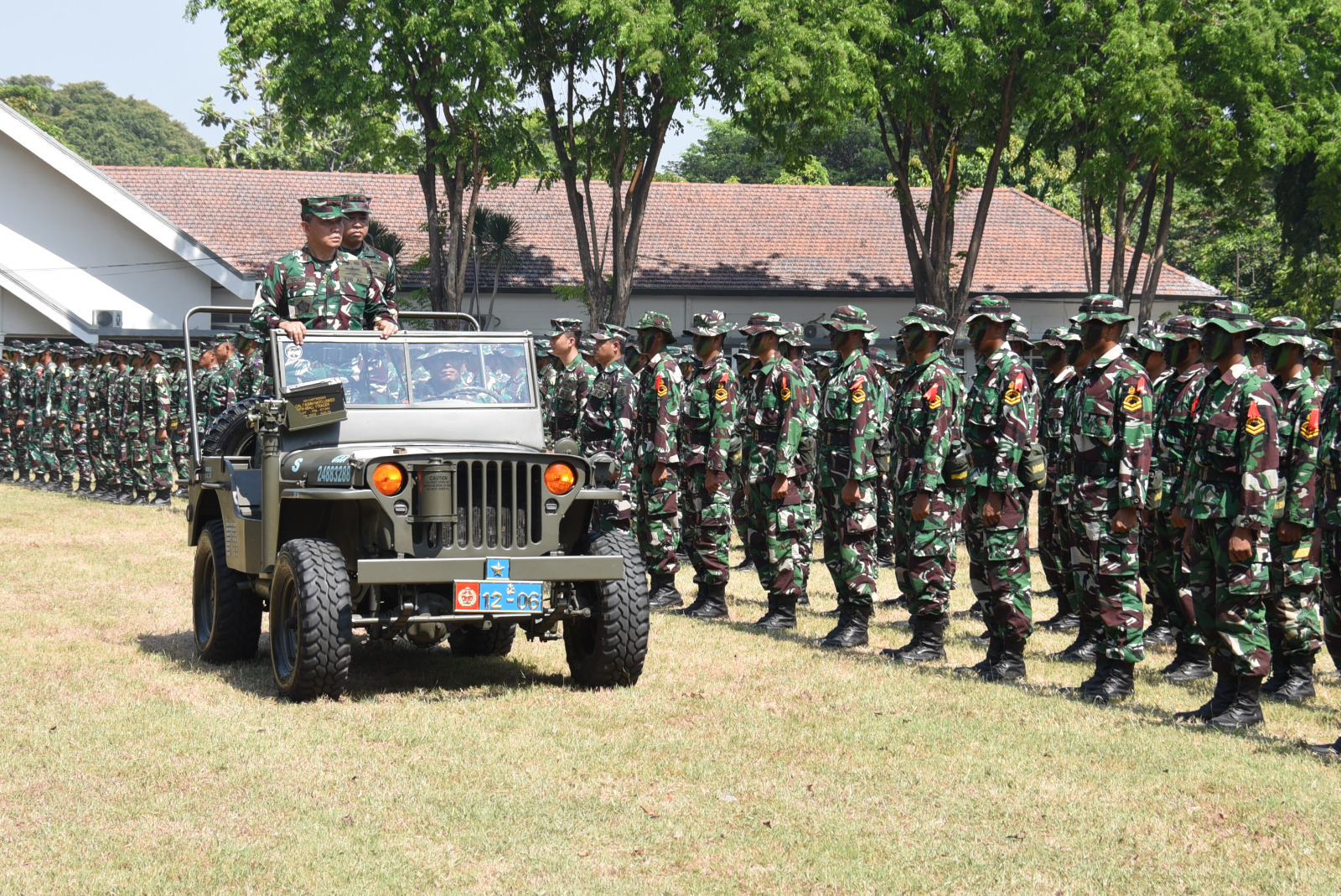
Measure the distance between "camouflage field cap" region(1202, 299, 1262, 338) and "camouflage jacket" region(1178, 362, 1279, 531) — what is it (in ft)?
0.60

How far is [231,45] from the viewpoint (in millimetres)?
23484

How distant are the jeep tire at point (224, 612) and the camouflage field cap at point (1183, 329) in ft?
18.1

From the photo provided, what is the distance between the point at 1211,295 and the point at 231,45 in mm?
24269

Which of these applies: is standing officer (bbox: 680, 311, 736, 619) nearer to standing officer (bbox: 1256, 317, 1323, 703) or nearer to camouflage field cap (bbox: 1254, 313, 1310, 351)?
standing officer (bbox: 1256, 317, 1323, 703)

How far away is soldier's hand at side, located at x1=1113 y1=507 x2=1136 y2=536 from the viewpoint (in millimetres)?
8031

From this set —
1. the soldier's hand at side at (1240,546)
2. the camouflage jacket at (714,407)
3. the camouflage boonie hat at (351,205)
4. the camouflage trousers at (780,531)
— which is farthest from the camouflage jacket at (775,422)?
the soldier's hand at side at (1240,546)

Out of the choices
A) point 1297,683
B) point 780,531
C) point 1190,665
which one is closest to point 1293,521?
point 1297,683

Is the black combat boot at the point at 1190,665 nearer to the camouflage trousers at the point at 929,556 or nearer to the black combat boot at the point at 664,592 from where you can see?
the camouflage trousers at the point at 929,556

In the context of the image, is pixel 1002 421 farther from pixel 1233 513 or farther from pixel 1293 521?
pixel 1293 521

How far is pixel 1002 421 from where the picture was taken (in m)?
8.52

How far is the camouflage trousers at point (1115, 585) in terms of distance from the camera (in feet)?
26.3

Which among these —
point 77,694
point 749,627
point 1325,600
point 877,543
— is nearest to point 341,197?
point 77,694

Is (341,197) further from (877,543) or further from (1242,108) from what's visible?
(1242,108)

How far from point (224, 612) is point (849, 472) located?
12.7 feet
